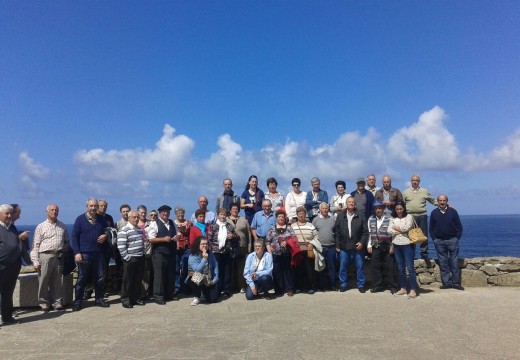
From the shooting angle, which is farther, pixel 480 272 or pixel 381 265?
pixel 480 272

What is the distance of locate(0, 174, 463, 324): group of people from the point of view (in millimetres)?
6852

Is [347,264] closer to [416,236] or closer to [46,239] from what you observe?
[416,236]

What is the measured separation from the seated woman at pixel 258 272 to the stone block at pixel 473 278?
4.58m

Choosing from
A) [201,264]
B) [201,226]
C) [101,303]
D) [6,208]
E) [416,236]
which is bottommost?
[101,303]

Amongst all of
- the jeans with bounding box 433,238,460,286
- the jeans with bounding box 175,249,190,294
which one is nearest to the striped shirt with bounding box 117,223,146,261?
the jeans with bounding box 175,249,190,294

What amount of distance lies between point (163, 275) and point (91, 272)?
52.9 inches

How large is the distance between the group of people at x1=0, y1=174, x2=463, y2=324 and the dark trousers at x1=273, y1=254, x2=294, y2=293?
2 centimetres

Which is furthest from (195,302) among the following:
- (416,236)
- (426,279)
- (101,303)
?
(426,279)

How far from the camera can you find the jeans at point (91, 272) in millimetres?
6738

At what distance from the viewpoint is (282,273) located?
782 cm

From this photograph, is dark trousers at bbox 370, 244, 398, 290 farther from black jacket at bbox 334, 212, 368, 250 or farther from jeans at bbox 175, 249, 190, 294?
jeans at bbox 175, 249, 190, 294

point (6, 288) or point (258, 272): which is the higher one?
point (6, 288)

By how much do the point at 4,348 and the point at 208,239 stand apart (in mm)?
3752

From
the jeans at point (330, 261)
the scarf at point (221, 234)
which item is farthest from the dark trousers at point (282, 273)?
the scarf at point (221, 234)
